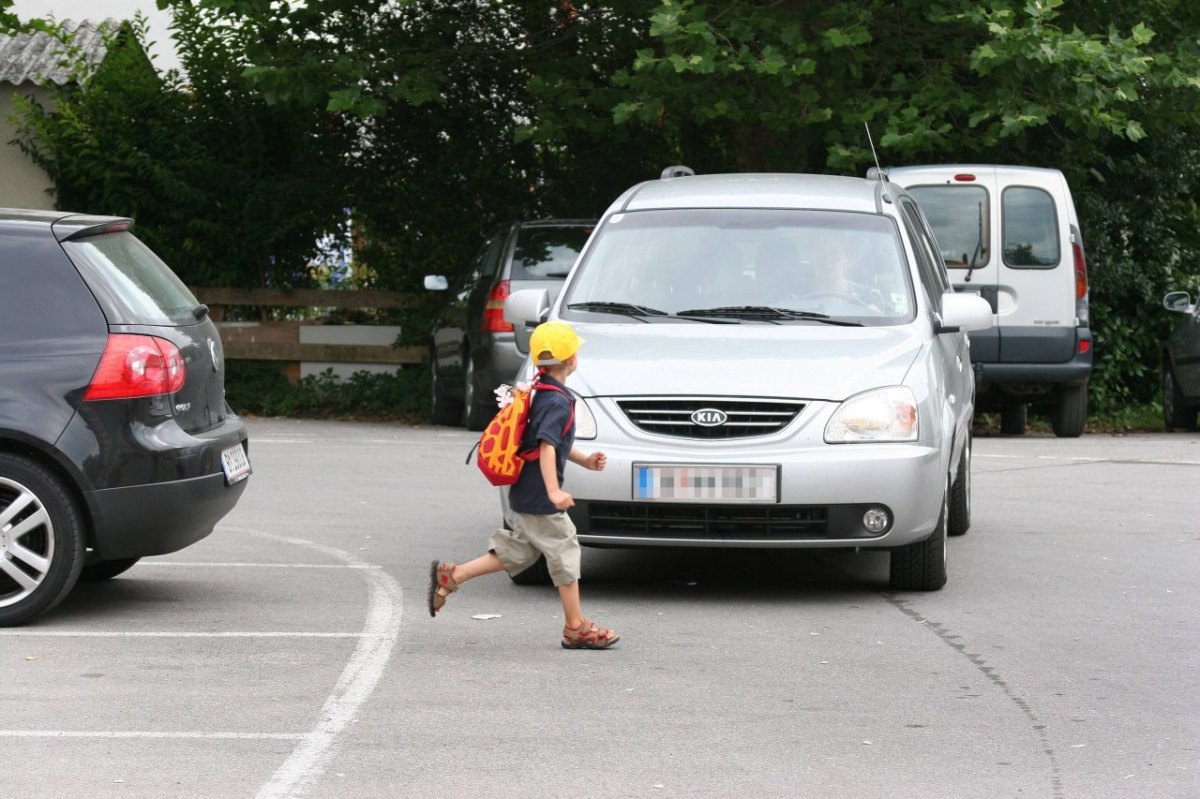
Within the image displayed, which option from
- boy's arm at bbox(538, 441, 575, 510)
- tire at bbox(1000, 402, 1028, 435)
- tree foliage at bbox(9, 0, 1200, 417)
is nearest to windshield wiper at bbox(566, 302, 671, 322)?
boy's arm at bbox(538, 441, 575, 510)

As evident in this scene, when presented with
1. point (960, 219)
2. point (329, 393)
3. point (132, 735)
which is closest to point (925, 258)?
point (132, 735)

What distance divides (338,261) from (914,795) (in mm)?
15836

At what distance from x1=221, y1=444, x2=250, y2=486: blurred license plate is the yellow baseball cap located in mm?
1562

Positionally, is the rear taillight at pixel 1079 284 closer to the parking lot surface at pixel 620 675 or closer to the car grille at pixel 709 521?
the parking lot surface at pixel 620 675

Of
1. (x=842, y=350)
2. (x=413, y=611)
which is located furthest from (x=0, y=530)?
(x=842, y=350)

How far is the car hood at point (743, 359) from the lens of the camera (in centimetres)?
824

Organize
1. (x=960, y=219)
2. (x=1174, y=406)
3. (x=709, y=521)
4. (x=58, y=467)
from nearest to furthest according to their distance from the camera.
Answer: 1. (x=58, y=467)
2. (x=709, y=521)
3. (x=960, y=219)
4. (x=1174, y=406)

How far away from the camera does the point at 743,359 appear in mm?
8438

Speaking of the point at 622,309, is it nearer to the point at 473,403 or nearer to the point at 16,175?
the point at 473,403

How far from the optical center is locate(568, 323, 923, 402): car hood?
824 cm

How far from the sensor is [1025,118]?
16.4 metres

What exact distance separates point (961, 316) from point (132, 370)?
371 cm

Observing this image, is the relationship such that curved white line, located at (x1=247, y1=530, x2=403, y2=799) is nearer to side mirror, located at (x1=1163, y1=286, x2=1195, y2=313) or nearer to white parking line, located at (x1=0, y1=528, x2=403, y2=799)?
white parking line, located at (x1=0, y1=528, x2=403, y2=799)

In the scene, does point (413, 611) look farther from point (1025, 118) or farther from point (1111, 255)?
point (1111, 255)
